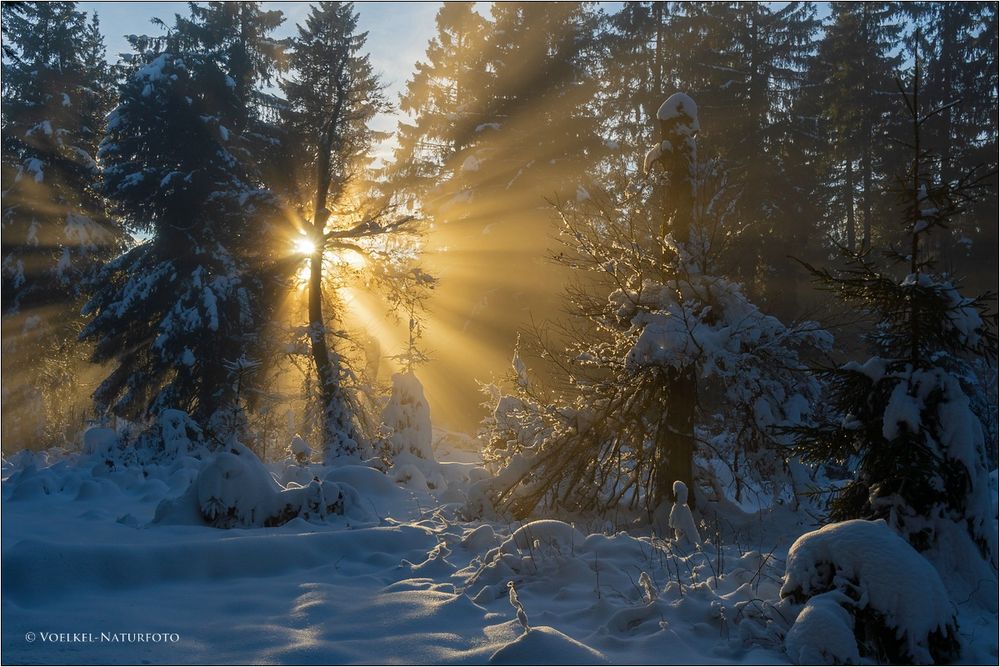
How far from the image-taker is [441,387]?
83.1 feet

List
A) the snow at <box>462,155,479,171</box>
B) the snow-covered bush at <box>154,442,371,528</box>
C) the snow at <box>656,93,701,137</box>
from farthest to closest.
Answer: the snow at <box>462,155,479,171</box>, the snow at <box>656,93,701,137</box>, the snow-covered bush at <box>154,442,371,528</box>

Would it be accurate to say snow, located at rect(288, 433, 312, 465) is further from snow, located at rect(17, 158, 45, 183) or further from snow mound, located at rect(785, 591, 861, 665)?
snow, located at rect(17, 158, 45, 183)

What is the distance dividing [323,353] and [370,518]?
25.4 ft

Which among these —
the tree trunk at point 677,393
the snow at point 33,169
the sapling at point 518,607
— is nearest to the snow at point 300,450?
the tree trunk at point 677,393

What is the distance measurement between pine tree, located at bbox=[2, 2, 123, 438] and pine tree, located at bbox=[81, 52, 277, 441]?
291 cm

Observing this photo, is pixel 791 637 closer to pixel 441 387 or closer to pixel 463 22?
pixel 441 387

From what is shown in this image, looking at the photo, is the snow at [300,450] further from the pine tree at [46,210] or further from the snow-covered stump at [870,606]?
the pine tree at [46,210]

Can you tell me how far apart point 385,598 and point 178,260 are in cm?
1489

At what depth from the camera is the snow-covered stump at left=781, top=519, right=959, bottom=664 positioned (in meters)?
3.55

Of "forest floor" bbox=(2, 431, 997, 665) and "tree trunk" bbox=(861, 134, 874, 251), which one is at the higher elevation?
"tree trunk" bbox=(861, 134, 874, 251)

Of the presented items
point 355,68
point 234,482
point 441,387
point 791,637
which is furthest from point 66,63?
point 791,637

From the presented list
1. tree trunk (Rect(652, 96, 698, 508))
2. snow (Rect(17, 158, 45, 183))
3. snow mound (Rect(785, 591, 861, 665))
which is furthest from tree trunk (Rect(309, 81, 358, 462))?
snow mound (Rect(785, 591, 861, 665))

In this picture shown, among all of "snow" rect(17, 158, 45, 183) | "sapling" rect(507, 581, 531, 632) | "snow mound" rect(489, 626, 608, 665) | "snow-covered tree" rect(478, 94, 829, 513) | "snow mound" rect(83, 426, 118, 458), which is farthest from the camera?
"snow" rect(17, 158, 45, 183)

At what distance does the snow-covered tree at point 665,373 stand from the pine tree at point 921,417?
1.90 m
